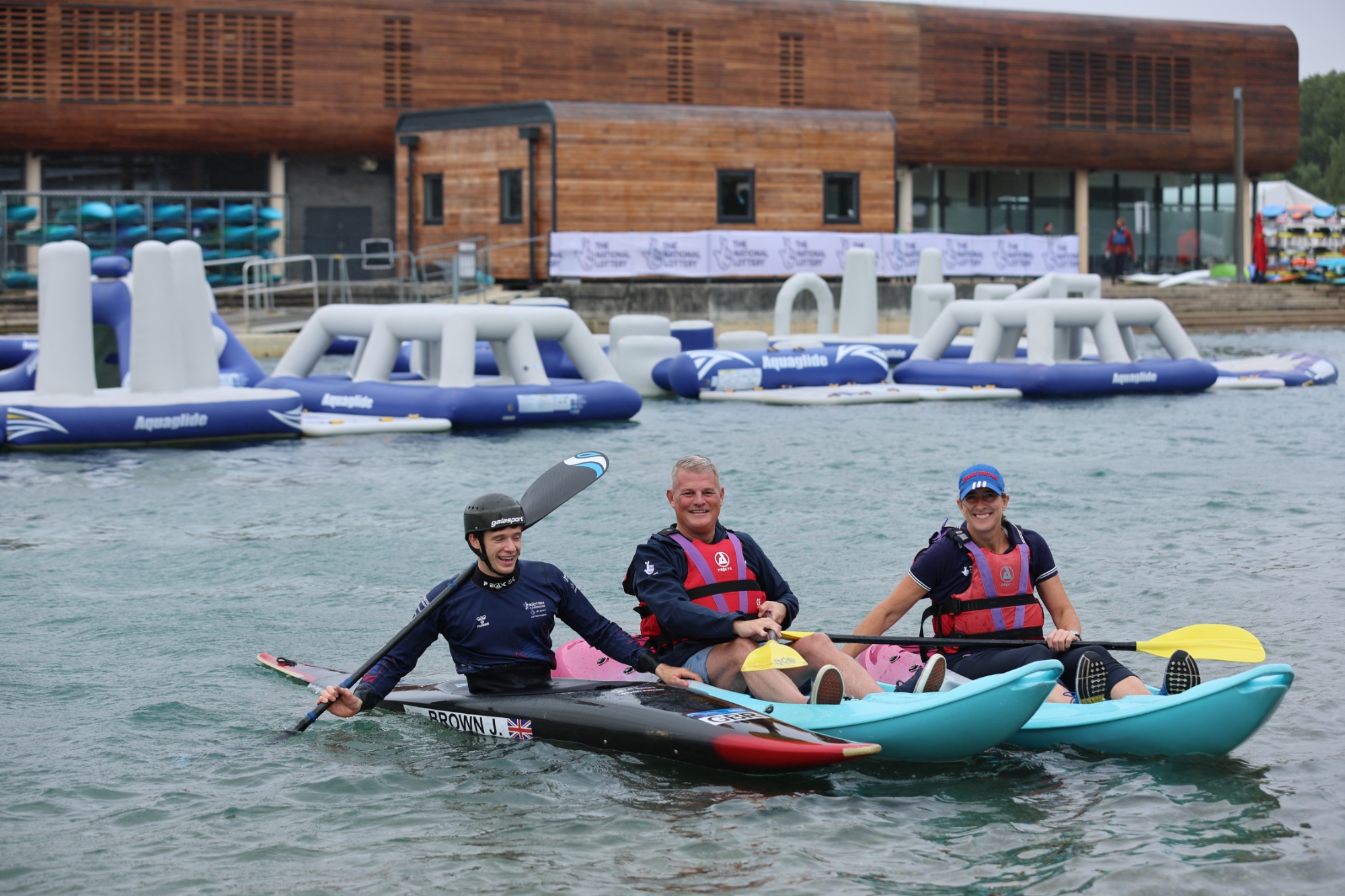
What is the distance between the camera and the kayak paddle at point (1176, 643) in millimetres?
6320

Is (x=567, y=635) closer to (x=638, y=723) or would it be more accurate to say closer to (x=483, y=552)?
(x=483, y=552)

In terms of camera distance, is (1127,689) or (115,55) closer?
(1127,689)

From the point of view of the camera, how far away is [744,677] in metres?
6.34

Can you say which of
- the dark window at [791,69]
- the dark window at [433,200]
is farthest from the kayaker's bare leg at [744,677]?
the dark window at [791,69]

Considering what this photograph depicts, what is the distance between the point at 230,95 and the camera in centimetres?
3338

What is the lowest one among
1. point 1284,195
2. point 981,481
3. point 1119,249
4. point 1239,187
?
point 981,481

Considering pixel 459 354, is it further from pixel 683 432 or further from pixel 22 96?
pixel 22 96

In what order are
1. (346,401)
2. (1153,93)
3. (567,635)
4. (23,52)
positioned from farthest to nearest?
1. (1153,93)
2. (23,52)
3. (346,401)
4. (567,635)

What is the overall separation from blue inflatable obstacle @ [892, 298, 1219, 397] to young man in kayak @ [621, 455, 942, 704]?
15938mm

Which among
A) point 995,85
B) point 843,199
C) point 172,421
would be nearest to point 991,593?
point 172,421

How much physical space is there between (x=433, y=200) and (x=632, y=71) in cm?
625

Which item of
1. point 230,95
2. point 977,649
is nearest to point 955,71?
point 230,95

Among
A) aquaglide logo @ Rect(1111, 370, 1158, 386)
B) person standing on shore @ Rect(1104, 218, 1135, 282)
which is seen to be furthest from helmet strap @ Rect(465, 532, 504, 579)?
person standing on shore @ Rect(1104, 218, 1135, 282)

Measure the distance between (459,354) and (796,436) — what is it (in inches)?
156
